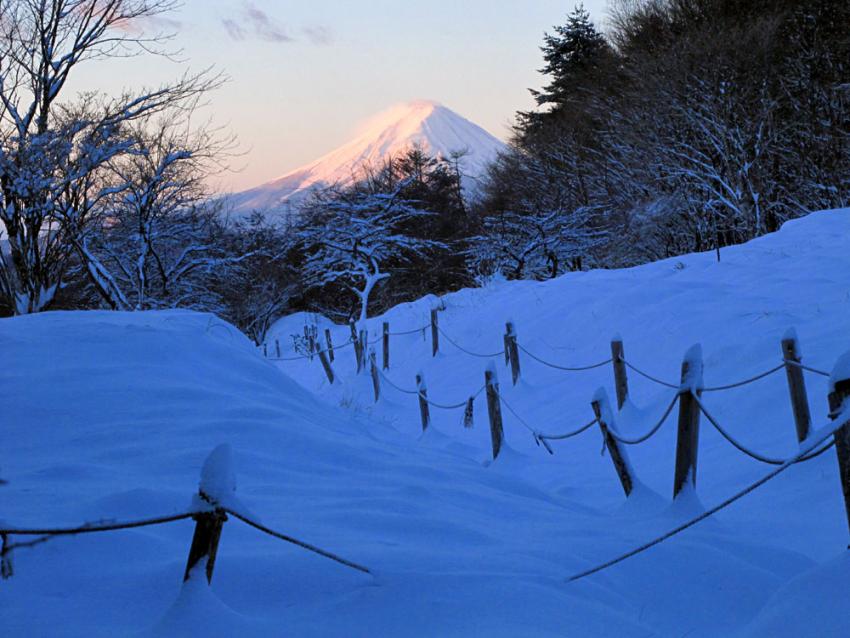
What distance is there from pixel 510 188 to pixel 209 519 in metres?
27.5

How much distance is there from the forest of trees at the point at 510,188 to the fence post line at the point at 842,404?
9710 mm

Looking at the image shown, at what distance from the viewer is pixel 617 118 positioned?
24.1 m

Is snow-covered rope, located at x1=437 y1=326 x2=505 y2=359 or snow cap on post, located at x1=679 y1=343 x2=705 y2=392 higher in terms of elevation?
snow cap on post, located at x1=679 y1=343 x2=705 y2=392

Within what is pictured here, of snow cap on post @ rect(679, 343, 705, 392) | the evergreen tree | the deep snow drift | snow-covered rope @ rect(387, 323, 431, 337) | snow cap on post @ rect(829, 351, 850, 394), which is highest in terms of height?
the evergreen tree

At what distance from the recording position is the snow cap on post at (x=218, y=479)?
2117mm

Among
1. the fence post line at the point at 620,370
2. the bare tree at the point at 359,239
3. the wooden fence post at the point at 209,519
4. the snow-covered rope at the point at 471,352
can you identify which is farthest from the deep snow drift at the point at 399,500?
the bare tree at the point at 359,239

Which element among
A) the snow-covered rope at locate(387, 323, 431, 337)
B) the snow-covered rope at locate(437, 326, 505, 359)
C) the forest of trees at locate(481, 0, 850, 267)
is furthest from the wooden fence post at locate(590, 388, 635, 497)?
the forest of trees at locate(481, 0, 850, 267)

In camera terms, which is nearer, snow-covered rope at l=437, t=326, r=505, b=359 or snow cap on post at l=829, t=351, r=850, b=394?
snow cap on post at l=829, t=351, r=850, b=394

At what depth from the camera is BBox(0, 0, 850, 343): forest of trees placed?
10.9m

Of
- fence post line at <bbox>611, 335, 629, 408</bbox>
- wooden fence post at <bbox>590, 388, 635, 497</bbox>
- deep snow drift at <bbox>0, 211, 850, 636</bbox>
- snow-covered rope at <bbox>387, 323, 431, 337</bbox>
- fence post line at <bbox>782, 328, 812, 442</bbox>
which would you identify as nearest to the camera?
deep snow drift at <bbox>0, 211, 850, 636</bbox>

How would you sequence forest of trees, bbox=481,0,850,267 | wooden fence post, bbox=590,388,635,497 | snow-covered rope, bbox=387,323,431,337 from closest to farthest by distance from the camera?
1. wooden fence post, bbox=590,388,635,497
2. snow-covered rope, bbox=387,323,431,337
3. forest of trees, bbox=481,0,850,267

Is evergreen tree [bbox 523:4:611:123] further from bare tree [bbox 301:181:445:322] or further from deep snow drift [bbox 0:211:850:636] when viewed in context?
deep snow drift [bbox 0:211:850:636]

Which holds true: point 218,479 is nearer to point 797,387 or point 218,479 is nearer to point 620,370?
point 797,387

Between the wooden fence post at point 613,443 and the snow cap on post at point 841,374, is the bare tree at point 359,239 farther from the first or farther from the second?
the snow cap on post at point 841,374
